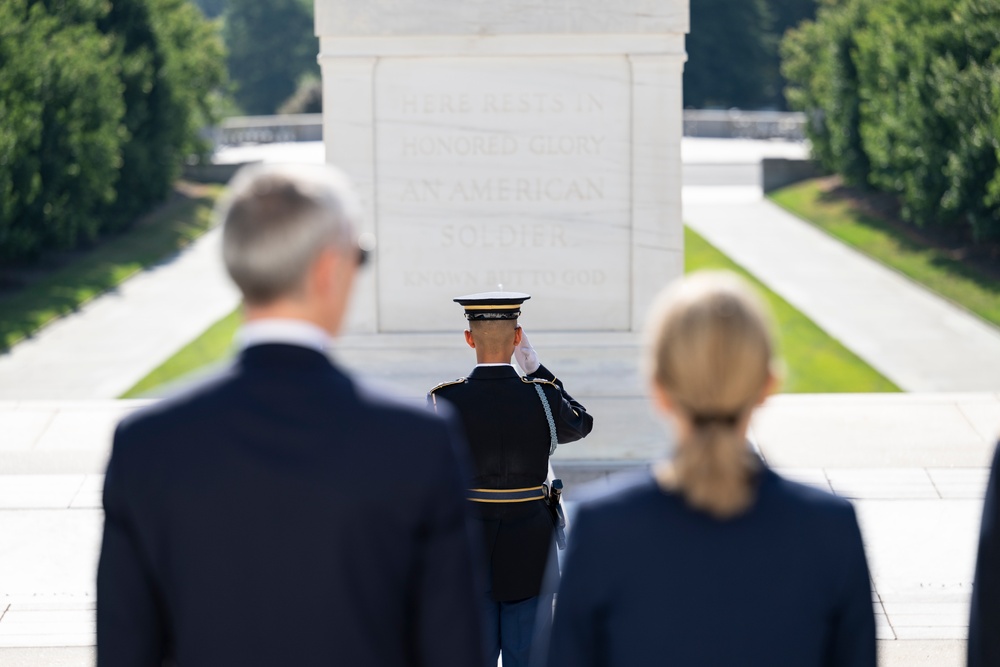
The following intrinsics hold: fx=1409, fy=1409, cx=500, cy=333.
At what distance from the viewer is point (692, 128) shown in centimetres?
4141

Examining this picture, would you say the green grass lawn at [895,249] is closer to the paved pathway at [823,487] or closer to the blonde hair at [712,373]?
the paved pathway at [823,487]

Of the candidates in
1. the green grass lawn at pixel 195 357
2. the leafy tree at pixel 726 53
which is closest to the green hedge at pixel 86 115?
the green grass lawn at pixel 195 357

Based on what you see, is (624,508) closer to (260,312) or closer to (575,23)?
(260,312)

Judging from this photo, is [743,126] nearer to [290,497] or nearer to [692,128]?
[692,128]

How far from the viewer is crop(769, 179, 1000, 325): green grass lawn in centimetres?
1633

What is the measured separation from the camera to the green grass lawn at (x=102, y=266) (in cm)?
1628

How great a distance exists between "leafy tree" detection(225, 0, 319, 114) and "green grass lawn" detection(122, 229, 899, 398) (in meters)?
48.2

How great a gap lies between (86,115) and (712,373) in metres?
18.0

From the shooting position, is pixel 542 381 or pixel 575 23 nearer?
pixel 542 381

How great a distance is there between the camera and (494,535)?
4555 mm

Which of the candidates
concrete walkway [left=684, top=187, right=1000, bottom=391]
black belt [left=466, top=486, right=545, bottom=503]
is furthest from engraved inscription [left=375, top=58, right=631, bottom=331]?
black belt [left=466, top=486, right=545, bottom=503]

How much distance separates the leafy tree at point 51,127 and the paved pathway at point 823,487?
7687 millimetres

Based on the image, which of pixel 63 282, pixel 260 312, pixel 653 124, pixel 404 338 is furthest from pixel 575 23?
pixel 63 282

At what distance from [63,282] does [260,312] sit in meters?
16.7
